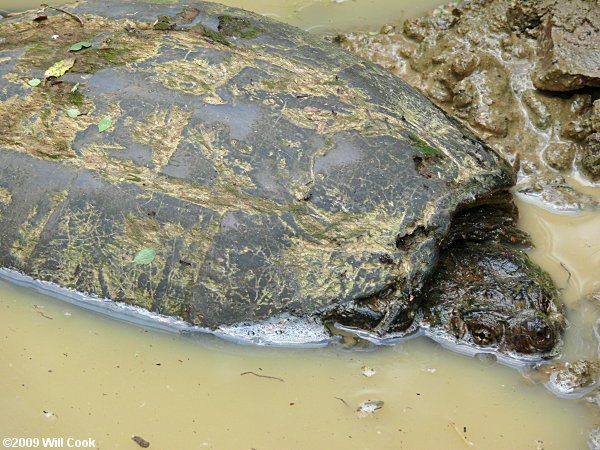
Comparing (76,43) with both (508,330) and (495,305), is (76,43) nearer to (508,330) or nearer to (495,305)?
(495,305)

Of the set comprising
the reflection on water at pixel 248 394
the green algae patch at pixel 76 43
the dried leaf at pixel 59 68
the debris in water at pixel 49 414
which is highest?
the green algae patch at pixel 76 43

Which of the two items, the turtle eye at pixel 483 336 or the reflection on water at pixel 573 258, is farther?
the reflection on water at pixel 573 258

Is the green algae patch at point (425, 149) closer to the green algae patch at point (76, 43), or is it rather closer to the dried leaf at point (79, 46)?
the green algae patch at point (76, 43)

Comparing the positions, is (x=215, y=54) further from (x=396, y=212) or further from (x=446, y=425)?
(x=446, y=425)

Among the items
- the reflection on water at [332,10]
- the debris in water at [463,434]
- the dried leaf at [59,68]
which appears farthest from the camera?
the reflection on water at [332,10]

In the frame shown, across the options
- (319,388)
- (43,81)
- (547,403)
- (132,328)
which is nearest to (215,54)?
(43,81)

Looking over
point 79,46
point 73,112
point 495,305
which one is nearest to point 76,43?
point 79,46

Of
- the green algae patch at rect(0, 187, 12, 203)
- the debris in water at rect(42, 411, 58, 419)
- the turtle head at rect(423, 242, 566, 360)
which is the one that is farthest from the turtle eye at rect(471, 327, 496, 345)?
the green algae patch at rect(0, 187, 12, 203)

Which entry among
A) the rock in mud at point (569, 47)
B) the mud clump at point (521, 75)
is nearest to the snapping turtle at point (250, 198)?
the mud clump at point (521, 75)

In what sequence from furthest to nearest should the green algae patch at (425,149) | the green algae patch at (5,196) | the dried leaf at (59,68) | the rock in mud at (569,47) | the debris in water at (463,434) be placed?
the rock in mud at (569,47)
the dried leaf at (59,68)
the green algae patch at (5,196)
the green algae patch at (425,149)
the debris in water at (463,434)
